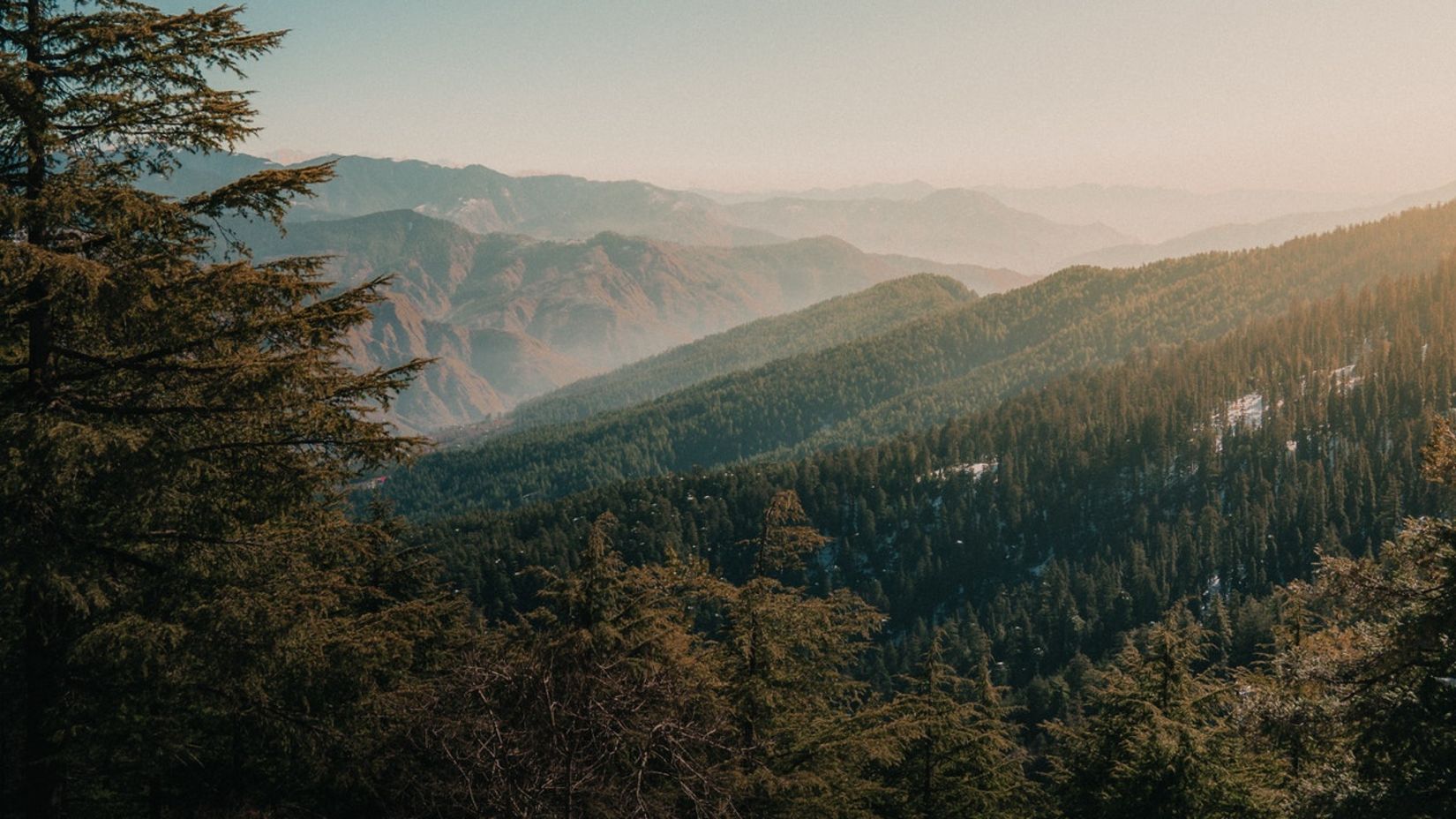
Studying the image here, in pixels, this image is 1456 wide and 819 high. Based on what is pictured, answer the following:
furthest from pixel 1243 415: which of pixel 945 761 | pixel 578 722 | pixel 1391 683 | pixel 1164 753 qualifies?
pixel 578 722

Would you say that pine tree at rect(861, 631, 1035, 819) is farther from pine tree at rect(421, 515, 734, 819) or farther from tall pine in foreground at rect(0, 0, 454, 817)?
tall pine in foreground at rect(0, 0, 454, 817)

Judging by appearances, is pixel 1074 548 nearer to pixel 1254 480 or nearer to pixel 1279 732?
pixel 1254 480

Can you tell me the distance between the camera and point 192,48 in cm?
1138

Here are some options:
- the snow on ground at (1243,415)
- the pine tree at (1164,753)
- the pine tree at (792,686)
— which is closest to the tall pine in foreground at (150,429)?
the pine tree at (792,686)

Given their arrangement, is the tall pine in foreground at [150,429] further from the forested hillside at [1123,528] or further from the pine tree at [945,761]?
the forested hillside at [1123,528]

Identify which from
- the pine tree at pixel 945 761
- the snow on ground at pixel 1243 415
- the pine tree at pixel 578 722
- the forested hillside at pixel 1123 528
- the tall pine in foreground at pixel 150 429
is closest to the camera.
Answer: the tall pine in foreground at pixel 150 429

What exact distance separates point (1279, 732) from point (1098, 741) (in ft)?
38.1

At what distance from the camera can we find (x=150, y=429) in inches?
418

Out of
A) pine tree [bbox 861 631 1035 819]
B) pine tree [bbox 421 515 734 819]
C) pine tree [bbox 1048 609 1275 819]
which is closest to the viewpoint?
pine tree [bbox 421 515 734 819]

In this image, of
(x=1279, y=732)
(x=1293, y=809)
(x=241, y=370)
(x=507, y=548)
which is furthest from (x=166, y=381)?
(x=507, y=548)

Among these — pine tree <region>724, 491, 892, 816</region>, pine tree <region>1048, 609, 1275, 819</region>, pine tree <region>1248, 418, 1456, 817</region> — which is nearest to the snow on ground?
pine tree <region>1048, 609, 1275, 819</region>

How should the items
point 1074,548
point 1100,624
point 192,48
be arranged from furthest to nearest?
point 1074,548
point 1100,624
point 192,48

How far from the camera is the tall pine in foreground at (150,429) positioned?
10.1 m

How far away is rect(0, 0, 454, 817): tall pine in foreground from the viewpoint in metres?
10.1
